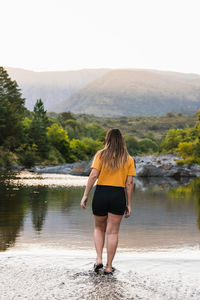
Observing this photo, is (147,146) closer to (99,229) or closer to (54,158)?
(54,158)

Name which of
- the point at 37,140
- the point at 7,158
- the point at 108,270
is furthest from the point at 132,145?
the point at 108,270

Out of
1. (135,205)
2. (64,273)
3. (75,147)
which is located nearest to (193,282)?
(64,273)

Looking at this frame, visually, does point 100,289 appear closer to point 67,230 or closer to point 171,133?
point 67,230

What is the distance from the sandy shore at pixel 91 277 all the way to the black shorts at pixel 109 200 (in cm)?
79

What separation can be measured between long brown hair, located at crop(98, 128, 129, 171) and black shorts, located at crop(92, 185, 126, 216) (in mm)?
288

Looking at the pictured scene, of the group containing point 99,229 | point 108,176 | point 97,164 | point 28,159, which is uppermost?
point 97,164

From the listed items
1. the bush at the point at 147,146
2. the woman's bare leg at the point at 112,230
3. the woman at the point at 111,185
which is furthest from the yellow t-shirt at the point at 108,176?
the bush at the point at 147,146

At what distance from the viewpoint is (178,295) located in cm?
473

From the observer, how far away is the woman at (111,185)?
5.80 m

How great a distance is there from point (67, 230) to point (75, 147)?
63477mm

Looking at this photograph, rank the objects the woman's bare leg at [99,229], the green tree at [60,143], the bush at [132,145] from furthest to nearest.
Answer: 1. the bush at [132,145]
2. the green tree at [60,143]
3. the woman's bare leg at [99,229]

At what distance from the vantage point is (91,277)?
5.31 metres

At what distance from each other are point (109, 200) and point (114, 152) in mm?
659

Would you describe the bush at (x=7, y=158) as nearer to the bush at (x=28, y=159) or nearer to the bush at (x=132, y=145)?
the bush at (x=28, y=159)
